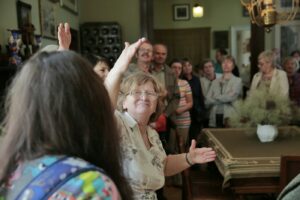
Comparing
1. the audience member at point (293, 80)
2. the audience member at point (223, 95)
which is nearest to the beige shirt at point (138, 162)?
→ the audience member at point (223, 95)

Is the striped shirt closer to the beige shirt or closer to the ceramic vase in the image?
the ceramic vase

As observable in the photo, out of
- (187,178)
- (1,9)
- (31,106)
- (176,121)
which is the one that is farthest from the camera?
(176,121)

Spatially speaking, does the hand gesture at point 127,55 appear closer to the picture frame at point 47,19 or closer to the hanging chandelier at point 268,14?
the hanging chandelier at point 268,14

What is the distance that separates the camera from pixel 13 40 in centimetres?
328

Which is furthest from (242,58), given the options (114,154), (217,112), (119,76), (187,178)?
(114,154)

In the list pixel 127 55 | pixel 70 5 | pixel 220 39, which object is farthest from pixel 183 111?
pixel 220 39

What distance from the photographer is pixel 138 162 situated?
59.9 inches

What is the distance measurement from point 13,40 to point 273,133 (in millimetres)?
2235

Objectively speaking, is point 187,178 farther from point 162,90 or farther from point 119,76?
point 119,76

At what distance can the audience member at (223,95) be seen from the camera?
3.96 metres

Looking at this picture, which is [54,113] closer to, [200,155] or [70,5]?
[200,155]

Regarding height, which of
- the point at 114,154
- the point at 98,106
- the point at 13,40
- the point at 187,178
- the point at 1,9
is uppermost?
the point at 1,9

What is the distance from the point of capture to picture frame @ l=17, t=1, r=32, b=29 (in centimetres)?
374

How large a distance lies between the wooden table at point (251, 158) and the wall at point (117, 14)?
3862mm
